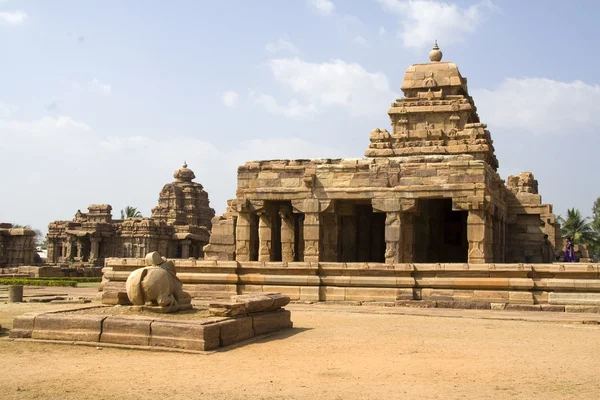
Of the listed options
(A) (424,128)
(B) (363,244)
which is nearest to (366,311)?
(B) (363,244)

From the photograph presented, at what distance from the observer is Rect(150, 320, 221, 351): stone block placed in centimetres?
912

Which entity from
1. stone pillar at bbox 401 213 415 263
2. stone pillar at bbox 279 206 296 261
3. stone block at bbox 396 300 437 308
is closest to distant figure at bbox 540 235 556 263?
stone pillar at bbox 401 213 415 263

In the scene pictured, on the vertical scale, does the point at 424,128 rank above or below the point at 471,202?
above

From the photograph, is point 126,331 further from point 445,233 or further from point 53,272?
point 53,272

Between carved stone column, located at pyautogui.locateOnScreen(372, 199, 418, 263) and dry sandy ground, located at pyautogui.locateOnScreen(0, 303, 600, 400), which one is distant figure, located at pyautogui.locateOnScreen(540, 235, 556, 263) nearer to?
carved stone column, located at pyautogui.locateOnScreen(372, 199, 418, 263)

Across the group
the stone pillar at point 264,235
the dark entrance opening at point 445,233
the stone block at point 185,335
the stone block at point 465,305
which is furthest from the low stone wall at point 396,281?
the stone block at point 185,335

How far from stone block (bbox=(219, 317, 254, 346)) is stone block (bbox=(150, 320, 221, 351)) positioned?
0.44 feet

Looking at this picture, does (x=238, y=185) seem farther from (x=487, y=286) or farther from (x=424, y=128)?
(x=424, y=128)

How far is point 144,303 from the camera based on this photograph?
36.3 ft

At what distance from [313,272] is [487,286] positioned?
4.20 metres

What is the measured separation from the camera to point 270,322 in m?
11.1

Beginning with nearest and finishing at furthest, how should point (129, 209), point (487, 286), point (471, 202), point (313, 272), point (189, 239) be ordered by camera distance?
point (487, 286) < point (313, 272) < point (471, 202) < point (189, 239) < point (129, 209)

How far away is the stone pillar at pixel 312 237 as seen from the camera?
20062mm

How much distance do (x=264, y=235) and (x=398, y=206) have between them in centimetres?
448
